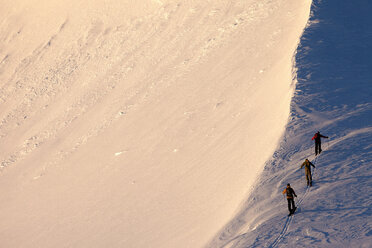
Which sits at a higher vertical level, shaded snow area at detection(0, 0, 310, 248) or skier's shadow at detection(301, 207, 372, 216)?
shaded snow area at detection(0, 0, 310, 248)

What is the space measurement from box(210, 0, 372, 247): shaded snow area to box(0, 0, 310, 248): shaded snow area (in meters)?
0.16

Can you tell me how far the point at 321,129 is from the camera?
2064 cm

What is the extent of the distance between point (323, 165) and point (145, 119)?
15987mm

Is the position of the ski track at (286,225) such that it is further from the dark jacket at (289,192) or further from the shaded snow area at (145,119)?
the dark jacket at (289,192)

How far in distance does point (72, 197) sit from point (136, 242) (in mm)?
8273

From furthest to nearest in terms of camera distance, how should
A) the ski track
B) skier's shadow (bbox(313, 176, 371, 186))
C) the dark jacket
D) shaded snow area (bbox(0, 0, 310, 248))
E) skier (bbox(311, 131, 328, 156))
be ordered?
shaded snow area (bbox(0, 0, 310, 248))
skier (bbox(311, 131, 328, 156))
skier's shadow (bbox(313, 176, 371, 186))
the dark jacket
the ski track

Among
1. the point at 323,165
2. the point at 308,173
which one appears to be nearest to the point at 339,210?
the point at 308,173

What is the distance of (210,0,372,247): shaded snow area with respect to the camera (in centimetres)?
1546

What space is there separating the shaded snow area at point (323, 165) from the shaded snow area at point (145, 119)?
16 centimetres

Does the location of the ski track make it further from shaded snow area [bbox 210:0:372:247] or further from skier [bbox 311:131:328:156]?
skier [bbox 311:131:328:156]

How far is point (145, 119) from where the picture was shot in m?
32.2

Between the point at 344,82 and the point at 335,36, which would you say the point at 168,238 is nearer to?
the point at 344,82

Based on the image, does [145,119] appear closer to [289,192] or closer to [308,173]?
[308,173]

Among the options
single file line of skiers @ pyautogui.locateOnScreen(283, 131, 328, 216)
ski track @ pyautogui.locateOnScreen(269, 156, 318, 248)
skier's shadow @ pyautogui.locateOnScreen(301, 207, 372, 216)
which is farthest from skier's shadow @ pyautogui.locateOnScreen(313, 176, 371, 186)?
skier's shadow @ pyautogui.locateOnScreen(301, 207, 372, 216)
